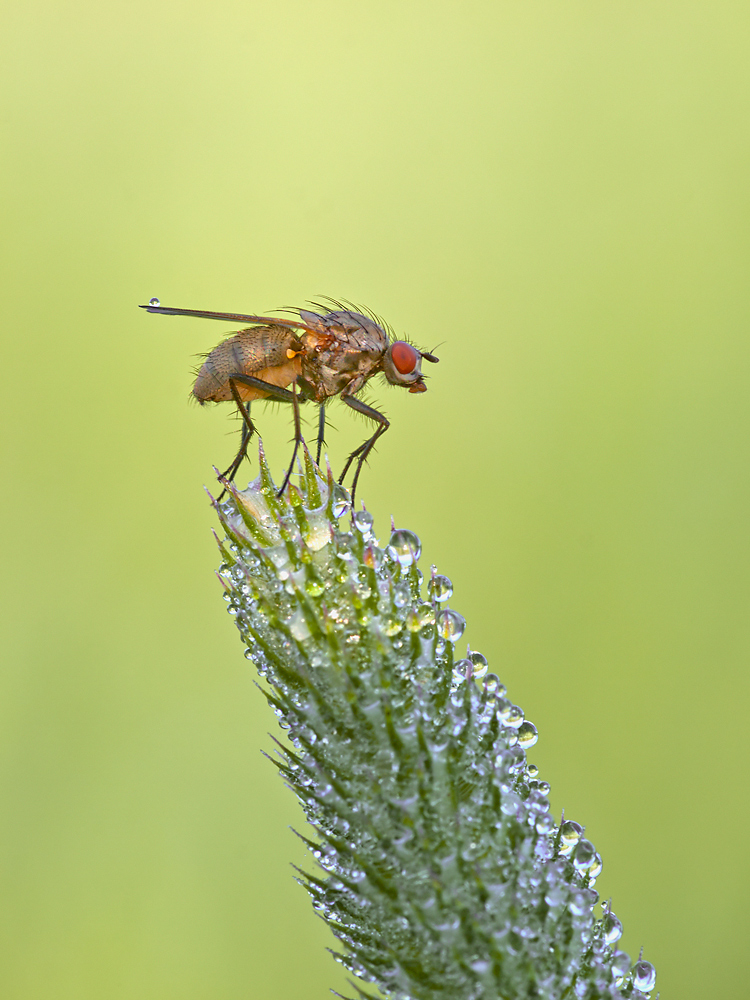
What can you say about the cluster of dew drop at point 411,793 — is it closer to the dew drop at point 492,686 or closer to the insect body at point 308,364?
the dew drop at point 492,686

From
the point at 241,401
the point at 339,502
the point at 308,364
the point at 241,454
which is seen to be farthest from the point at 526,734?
the point at 308,364

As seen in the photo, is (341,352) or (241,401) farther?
(341,352)

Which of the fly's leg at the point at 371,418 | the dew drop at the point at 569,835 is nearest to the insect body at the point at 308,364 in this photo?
the fly's leg at the point at 371,418

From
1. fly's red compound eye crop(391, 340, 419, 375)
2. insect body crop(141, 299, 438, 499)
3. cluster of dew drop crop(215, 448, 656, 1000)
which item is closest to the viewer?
cluster of dew drop crop(215, 448, 656, 1000)

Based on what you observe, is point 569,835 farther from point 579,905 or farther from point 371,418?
point 371,418

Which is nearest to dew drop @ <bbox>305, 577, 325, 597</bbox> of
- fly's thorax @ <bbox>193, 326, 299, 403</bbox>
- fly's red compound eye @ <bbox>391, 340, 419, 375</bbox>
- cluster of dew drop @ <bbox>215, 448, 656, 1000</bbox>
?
cluster of dew drop @ <bbox>215, 448, 656, 1000</bbox>

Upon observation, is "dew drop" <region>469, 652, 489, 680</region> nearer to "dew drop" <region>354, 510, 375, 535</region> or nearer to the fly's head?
"dew drop" <region>354, 510, 375, 535</region>
